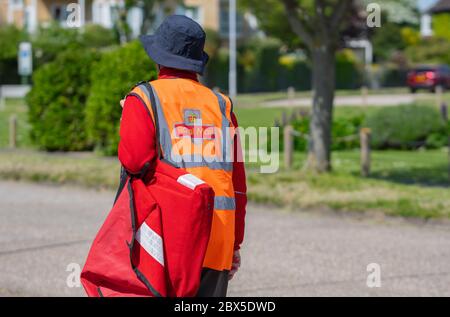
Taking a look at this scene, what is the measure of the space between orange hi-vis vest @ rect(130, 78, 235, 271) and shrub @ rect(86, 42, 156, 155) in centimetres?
1671

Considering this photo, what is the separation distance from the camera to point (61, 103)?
2412 cm

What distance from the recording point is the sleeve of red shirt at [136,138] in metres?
4.64

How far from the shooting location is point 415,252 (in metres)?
10.8

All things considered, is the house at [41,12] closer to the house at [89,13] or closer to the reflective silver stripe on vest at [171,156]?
the house at [89,13]

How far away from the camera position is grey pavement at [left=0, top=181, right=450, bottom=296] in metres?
9.01

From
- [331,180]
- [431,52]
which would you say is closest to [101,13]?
[431,52]

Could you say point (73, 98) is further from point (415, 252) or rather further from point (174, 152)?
point (174, 152)

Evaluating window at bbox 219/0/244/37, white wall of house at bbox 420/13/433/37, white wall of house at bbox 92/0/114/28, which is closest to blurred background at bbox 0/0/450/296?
white wall of house at bbox 92/0/114/28

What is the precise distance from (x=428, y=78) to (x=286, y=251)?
150 ft

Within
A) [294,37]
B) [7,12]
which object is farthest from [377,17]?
[7,12]

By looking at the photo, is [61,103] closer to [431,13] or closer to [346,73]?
[346,73]

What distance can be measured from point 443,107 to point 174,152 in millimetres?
25260

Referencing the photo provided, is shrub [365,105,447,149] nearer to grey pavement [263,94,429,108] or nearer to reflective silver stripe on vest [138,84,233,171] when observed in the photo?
grey pavement [263,94,429,108]

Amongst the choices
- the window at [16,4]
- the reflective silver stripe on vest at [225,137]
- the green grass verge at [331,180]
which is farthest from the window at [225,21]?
the reflective silver stripe on vest at [225,137]
